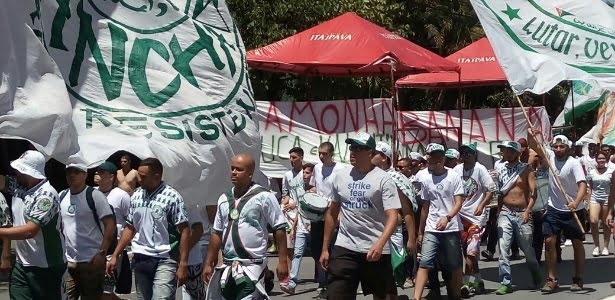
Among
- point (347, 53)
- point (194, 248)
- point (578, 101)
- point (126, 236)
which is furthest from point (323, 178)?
point (578, 101)

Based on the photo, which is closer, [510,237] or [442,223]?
[442,223]

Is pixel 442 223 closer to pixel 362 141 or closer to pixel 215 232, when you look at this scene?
pixel 362 141

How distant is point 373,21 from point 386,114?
7635mm

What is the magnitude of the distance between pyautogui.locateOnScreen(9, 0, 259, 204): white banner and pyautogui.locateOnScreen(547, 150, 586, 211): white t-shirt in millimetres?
5909

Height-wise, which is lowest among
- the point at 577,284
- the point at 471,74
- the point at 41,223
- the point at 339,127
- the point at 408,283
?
the point at 408,283

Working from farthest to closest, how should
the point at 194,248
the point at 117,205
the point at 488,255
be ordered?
1. the point at 488,255
2. the point at 117,205
3. the point at 194,248

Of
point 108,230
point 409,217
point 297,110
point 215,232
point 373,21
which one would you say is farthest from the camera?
point 373,21

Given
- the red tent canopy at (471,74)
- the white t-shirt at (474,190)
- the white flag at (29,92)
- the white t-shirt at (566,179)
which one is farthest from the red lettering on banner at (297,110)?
the white flag at (29,92)

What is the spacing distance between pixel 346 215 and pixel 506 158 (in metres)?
4.21

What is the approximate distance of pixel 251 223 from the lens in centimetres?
802

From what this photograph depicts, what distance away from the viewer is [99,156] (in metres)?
6.82

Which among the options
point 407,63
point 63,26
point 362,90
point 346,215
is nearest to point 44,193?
point 63,26

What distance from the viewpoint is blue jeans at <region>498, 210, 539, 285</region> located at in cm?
1277

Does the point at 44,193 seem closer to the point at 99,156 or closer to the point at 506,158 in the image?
the point at 99,156
